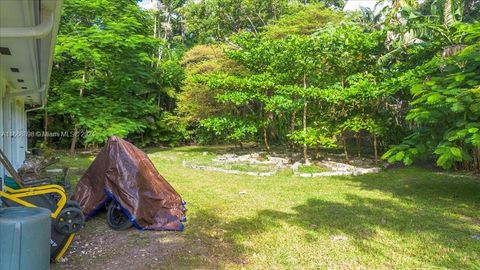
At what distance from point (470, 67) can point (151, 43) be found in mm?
10171

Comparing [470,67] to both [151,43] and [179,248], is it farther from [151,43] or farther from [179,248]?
[151,43]

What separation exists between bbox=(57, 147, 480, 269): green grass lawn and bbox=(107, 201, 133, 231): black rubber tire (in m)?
0.17

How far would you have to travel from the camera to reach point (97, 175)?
506cm

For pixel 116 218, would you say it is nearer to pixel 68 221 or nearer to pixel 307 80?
pixel 68 221

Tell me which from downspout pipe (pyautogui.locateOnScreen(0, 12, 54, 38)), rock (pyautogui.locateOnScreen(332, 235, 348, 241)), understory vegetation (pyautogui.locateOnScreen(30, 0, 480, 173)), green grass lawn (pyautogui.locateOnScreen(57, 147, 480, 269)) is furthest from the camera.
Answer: understory vegetation (pyautogui.locateOnScreen(30, 0, 480, 173))

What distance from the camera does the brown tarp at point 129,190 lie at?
15.5ft

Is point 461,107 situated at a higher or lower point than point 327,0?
lower

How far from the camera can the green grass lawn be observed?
152 inches

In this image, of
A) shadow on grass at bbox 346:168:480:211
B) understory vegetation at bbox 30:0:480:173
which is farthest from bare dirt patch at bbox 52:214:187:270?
shadow on grass at bbox 346:168:480:211

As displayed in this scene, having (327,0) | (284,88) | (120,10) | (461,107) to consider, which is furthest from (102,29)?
(327,0)

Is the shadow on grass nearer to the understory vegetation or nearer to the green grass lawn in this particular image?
the green grass lawn

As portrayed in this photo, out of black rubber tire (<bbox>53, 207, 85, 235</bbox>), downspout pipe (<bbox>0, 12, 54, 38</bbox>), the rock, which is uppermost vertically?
downspout pipe (<bbox>0, 12, 54, 38</bbox>)

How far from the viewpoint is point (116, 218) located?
4875 millimetres

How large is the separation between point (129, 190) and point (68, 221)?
1.11 meters
